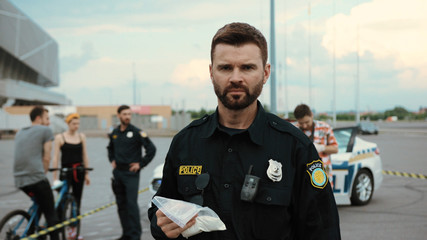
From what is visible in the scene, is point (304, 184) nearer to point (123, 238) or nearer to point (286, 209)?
point (286, 209)

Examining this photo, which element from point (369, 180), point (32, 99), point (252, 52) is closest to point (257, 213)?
point (252, 52)

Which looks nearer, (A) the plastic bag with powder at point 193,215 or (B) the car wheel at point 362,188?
(A) the plastic bag with powder at point 193,215

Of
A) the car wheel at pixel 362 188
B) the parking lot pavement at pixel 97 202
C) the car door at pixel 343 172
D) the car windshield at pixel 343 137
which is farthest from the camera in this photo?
the car windshield at pixel 343 137

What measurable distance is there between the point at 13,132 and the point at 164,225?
55468mm

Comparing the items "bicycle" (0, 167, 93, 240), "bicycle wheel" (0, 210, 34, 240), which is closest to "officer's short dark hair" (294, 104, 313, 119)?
"bicycle" (0, 167, 93, 240)

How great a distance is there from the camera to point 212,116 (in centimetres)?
214

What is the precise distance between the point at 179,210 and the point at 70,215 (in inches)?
193

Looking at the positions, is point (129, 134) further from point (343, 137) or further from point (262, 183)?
point (262, 183)

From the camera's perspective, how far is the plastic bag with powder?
1.77 m

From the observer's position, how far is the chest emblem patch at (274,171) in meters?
1.87

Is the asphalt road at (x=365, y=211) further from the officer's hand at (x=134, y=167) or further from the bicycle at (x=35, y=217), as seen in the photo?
the officer's hand at (x=134, y=167)

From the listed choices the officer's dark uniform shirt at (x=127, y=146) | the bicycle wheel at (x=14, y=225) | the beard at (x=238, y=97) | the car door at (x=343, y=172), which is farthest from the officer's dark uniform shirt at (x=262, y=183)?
the car door at (x=343, y=172)

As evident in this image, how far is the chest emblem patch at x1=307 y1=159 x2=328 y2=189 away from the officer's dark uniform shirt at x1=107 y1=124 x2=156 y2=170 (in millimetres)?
Result: 4970

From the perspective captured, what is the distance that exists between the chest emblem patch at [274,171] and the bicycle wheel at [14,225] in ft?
13.2
